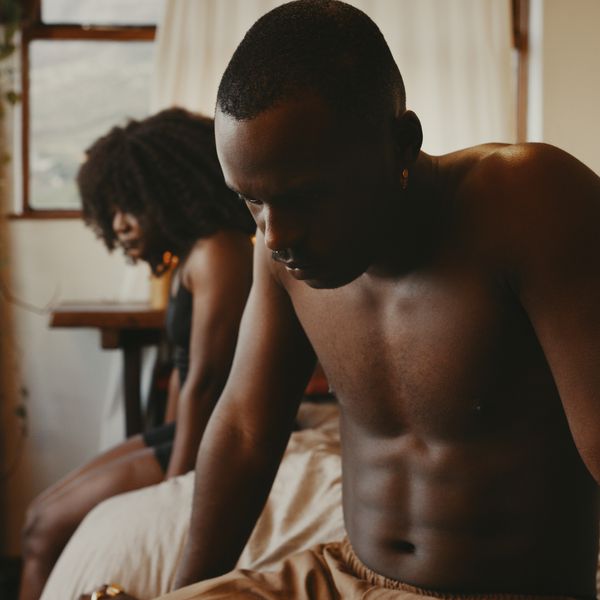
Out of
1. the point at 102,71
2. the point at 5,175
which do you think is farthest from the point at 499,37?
the point at 5,175

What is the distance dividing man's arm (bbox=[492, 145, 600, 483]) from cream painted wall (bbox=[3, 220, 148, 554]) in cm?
265

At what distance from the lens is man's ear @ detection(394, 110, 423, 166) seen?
35.0 inches

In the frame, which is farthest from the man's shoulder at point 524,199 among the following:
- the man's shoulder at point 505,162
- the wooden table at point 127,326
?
the wooden table at point 127,326

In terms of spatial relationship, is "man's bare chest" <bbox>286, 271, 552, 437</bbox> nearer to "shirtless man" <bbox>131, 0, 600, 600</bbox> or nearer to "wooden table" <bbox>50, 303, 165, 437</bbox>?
"shirtless man" <bbox>131, 0, 600, 600</bbox>

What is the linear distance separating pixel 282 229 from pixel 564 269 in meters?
0.26

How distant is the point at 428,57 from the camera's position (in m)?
3.28

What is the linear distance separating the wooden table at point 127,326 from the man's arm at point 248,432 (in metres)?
1.82

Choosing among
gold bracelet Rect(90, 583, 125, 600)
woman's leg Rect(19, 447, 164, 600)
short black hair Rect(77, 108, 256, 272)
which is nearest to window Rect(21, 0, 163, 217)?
short black hair Rect(77, 108, 256, 272)

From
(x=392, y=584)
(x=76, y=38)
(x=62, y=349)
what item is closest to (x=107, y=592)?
(x=392, y=584)

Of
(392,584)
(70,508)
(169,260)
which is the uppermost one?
(169,260)

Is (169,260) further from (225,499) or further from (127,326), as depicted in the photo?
(225,499)

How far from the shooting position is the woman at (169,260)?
207cm

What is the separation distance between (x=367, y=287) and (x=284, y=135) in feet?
0.85

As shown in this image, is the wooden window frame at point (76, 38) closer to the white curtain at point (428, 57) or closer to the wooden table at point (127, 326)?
the white curtain at point (428, 57)
